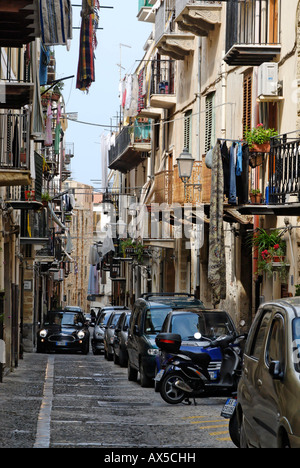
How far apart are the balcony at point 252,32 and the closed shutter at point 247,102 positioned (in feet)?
5.26

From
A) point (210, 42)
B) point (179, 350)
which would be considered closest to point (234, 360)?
point (179, 350)

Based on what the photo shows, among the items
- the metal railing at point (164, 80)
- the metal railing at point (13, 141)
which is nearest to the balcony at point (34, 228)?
the metal railing at point (164, 80)

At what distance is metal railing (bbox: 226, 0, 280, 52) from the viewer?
22094 mm

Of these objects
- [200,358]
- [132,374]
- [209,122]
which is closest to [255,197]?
[132,374]

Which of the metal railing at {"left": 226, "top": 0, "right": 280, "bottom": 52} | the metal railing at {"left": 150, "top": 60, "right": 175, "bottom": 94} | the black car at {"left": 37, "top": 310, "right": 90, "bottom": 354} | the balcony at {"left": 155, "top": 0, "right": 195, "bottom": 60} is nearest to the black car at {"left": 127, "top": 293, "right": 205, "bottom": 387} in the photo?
the metal railing at {"left": 226, "top": 0, "right": 280, "bottom": 52}

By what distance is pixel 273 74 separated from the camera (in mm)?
21094

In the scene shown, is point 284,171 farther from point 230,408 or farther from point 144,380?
point 230,408

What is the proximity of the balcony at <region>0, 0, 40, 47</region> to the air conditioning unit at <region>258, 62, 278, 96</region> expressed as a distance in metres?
7.49

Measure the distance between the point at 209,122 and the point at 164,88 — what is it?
7.37 metres

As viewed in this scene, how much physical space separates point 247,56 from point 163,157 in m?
17.4

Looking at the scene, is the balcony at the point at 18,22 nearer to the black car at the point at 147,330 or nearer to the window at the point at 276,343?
the window at the point at 276,343

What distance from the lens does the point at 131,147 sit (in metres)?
48.7

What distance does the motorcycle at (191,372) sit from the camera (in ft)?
51.4

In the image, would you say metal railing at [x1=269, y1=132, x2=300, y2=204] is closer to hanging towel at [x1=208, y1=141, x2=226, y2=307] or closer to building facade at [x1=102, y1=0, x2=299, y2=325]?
building facade at [x1=102, y1=0, x2=299, y2=325]
